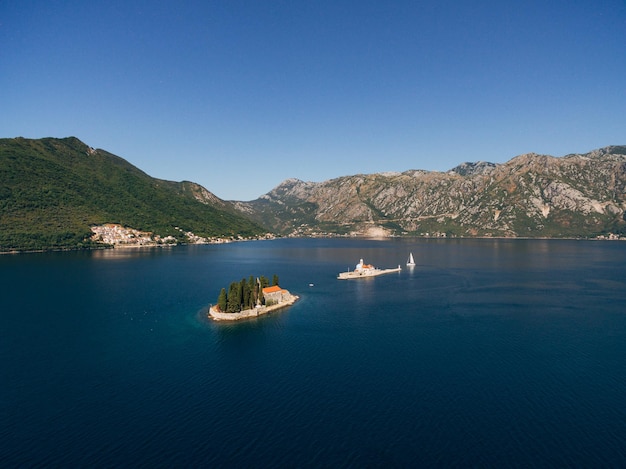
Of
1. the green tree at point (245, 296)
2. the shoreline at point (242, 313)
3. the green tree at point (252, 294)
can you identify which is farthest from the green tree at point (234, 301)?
the green tree at point (252, 294)

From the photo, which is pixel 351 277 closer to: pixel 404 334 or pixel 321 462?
pixel 404 334

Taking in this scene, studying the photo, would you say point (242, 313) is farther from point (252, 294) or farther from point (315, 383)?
point (315, 383)

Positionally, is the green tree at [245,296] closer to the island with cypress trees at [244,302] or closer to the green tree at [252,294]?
the island with cypress trees at [244,302]

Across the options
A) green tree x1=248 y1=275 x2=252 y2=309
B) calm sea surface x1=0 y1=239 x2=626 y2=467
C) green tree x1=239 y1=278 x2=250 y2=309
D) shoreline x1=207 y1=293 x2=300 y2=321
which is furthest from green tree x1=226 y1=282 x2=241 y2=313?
calm sea surface x1=0 y1=239 x2=626 y2=467

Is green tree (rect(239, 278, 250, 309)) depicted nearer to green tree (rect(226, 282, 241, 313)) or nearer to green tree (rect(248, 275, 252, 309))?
green tree (rect(248, 275, 252, 309))

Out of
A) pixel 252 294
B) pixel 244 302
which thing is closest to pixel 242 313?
pixel 244 302

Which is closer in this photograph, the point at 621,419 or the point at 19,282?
the point at 621,419

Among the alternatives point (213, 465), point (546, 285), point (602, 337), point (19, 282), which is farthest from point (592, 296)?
point (19, 282)
